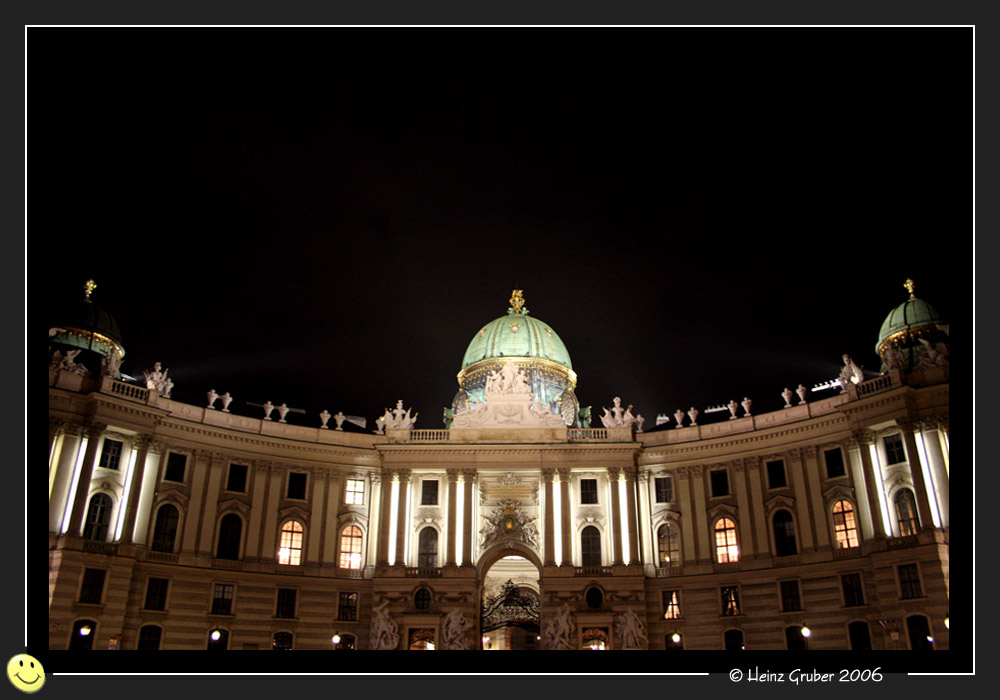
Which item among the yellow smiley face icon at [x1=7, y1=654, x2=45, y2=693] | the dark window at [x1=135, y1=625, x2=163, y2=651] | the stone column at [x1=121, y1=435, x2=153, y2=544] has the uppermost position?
the stone column at [x1=121, y1=435, x2=153, y2=544]

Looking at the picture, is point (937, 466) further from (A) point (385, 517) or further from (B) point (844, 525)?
(A) point (385, 517)

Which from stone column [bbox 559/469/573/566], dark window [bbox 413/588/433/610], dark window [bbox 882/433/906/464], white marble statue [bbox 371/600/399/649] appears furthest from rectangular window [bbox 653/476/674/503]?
white marble statue [bbox 371/600/399/649]

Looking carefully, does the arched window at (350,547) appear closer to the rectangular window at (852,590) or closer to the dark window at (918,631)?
the rectangular window at (852,590)

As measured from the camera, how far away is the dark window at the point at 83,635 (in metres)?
39.8

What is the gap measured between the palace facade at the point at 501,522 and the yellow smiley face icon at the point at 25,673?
23322 millimetres

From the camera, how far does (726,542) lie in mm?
49188

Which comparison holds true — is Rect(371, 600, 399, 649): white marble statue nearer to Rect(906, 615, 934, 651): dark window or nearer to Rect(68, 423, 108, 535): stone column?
Rect(68, 423, 108, 535): stone column

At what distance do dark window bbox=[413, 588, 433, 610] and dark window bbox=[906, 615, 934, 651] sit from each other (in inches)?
1055

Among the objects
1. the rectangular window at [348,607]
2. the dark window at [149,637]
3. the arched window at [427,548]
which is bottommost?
the dark window at [149,637]

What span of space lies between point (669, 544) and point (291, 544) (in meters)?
24.8

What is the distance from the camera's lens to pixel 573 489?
5150 cm

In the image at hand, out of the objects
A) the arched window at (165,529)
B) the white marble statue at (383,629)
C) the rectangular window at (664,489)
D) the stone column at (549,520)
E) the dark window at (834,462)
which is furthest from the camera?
the rectangular window at (664,489)

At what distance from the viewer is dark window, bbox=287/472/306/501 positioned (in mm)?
51438

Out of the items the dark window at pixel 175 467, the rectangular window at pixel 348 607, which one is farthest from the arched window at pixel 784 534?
the dark window at pixel 175 467
